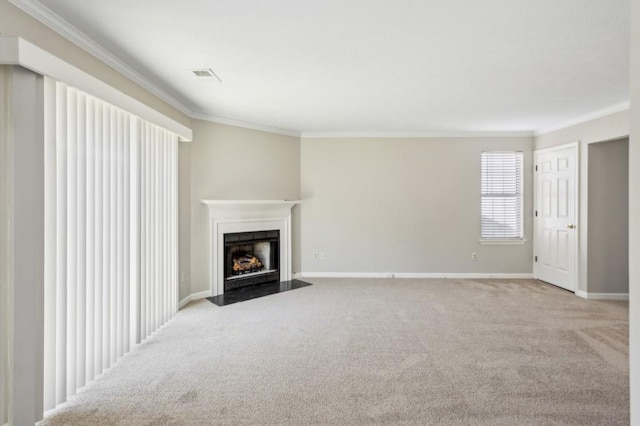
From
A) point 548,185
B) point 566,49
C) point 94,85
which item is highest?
point 566,49

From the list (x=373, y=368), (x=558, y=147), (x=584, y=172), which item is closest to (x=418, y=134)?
(x=558, y=147)

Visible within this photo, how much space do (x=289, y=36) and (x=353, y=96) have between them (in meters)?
1.49

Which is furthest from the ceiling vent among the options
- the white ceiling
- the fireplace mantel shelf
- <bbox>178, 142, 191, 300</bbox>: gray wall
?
the fireplace mantel shelf

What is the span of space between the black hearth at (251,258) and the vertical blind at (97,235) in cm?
136

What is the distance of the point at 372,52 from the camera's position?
2648 mm

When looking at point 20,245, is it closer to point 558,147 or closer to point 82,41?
point 82,41

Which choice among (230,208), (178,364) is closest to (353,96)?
(230,208)

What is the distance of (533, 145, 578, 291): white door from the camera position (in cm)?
473

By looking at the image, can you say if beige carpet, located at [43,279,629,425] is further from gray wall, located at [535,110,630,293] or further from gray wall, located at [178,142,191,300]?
gray wall, located at [535,110,630,293]

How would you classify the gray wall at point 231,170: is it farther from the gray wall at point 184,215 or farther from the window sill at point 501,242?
the window sill at point 501,242

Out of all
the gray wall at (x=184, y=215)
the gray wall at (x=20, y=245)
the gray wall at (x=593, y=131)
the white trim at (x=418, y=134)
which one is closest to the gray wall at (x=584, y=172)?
the gray wall at (x=593, y=131)

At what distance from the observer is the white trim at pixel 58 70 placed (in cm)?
172

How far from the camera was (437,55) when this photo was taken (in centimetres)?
270

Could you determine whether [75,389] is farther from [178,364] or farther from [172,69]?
[172,69]
